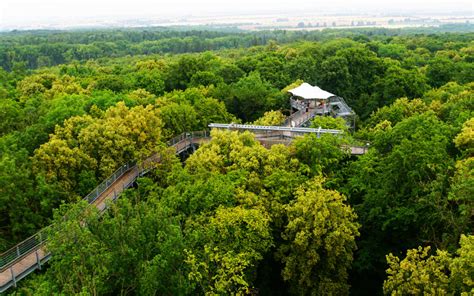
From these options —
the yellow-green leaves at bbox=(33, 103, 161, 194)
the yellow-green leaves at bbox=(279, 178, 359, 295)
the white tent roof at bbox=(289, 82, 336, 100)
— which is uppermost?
the yellow-green leaves at bbox=(33, 103, 161, 194)

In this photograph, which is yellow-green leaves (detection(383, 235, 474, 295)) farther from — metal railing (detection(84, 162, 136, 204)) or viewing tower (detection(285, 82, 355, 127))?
viewing tower (detection(285, 82, 355, 127))

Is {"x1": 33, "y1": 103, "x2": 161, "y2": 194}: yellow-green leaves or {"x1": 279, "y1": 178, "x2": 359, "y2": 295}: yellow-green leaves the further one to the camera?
{"x1": 33, "y1": 103, "x2": 161, "y2": 194}: yellow-green leaves

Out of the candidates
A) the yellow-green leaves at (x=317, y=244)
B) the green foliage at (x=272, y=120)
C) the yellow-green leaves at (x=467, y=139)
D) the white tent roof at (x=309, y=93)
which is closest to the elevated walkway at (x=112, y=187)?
the green foliage at (x=272, y=120)

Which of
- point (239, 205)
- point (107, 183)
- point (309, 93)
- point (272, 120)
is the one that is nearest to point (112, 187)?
point (107, 183)

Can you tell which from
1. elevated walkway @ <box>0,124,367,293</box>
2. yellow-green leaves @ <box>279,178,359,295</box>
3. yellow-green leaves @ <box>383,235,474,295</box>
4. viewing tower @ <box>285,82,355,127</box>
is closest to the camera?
yellow-green leaves @ <box>383,235,474,295</box>

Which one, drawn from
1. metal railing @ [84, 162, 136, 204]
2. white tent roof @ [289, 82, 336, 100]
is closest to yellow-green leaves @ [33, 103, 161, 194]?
metal railing @ [84, 162, 136, 204]

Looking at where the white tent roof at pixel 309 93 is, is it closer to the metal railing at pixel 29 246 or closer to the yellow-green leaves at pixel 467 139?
the yellow-green leaves at pixel 467 139

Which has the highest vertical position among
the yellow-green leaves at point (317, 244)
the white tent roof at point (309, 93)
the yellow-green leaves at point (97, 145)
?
the yellow-green leaves at point (97, 145)

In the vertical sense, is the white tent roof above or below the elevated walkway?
above

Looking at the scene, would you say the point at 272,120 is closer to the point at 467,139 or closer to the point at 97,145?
the point at 97,145
